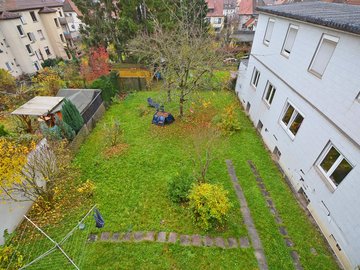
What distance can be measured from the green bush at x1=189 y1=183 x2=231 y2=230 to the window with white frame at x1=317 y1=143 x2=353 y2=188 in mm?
3870

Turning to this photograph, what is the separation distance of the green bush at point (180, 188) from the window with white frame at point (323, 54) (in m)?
6.75

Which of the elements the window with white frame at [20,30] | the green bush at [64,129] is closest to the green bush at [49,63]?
the window with white frame at [20,30]

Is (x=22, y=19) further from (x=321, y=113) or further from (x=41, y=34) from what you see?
(x=321, y=113)

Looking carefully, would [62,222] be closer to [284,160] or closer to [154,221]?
[154,221]

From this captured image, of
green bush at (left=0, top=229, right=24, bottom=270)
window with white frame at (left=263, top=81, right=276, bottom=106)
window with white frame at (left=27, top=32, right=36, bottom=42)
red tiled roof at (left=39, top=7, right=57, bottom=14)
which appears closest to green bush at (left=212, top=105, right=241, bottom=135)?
window with white frame at (left=263, top=81, right=276, bottom=106)

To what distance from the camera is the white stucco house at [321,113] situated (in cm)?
615

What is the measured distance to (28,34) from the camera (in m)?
25.8

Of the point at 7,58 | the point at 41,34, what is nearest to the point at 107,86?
the point at 7,58

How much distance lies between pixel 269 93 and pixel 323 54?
4608 mm

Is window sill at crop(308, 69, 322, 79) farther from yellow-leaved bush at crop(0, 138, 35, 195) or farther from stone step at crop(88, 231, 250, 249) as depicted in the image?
yellow-leaved bush at crop(0, 138, 35, 195)

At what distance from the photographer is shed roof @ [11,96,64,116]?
1012 cm

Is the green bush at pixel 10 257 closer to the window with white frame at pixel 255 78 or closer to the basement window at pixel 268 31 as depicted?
the window with white frame at pixel 255 78

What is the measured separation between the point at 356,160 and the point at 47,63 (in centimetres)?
3507

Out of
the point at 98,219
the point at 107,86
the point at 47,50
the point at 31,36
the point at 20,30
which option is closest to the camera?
the point at 98,219
